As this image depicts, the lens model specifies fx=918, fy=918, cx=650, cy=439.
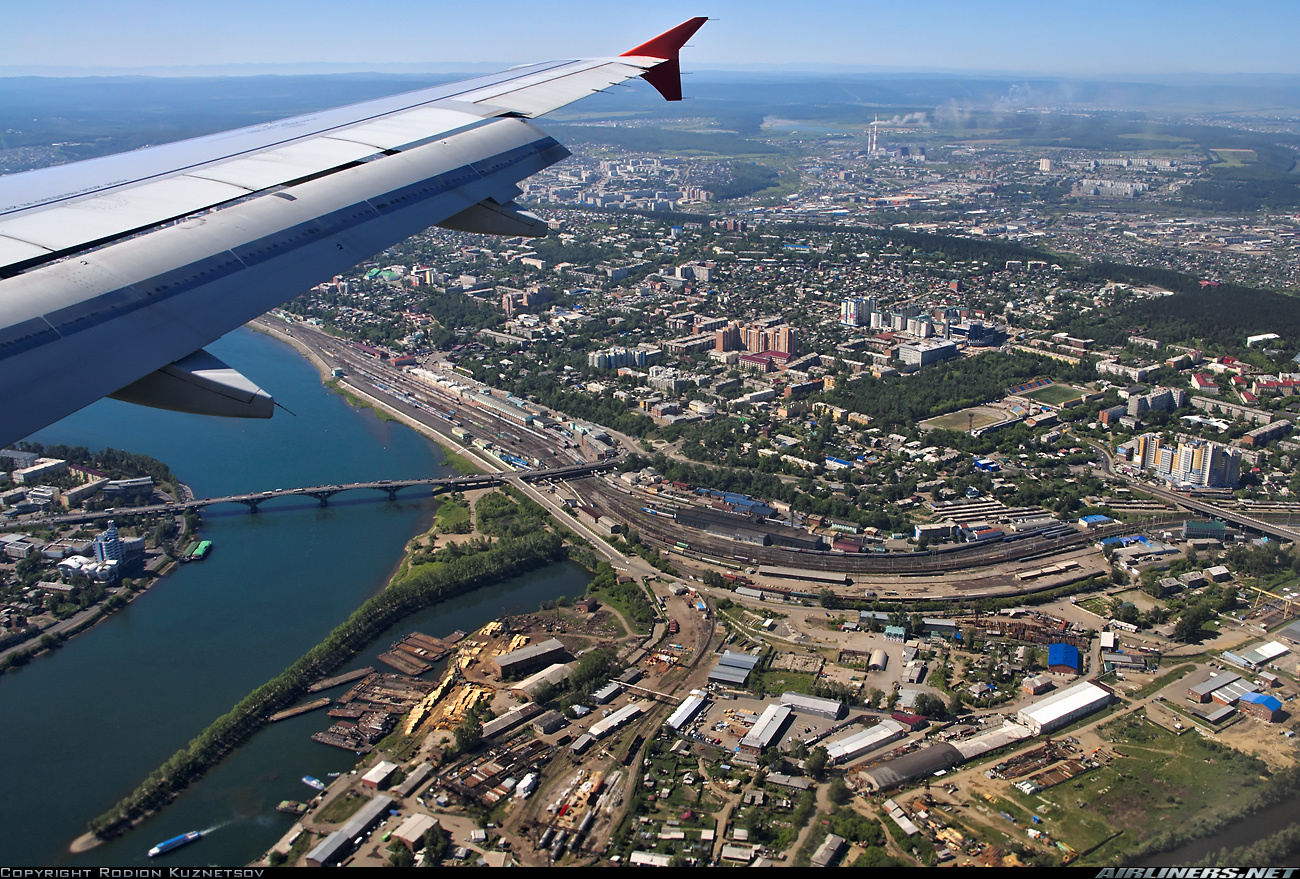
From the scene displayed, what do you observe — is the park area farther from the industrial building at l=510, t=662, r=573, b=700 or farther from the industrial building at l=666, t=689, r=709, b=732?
the industrial building at l=510, t=662, r=573, b=700

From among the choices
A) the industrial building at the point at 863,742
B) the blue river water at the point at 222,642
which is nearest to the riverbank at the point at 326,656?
the blue river water at the point at 222,642

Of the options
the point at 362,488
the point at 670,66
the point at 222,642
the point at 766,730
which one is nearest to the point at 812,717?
the point at 766,730

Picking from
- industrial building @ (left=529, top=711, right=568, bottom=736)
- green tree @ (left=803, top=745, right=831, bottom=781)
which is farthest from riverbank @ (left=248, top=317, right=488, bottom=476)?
green tree @ (left=803, top=745, right=831, bottom=781)

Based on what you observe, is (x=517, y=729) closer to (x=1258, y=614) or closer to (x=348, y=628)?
(x=348, y=628)

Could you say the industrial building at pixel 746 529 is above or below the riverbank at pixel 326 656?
below

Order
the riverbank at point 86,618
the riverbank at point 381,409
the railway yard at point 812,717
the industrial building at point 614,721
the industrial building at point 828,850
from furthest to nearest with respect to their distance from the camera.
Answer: the riverbank at point 381,409 → the riverbank at point 86,618 → the industrial building at point 614,721 → the railway yard at point 812,717 → the industrial building at point 828,850

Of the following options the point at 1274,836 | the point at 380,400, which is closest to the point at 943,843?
the point at 1274,836

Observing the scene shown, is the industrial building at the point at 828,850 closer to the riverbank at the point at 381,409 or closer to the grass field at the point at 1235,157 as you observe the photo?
the riverbank at the point at 381,409
